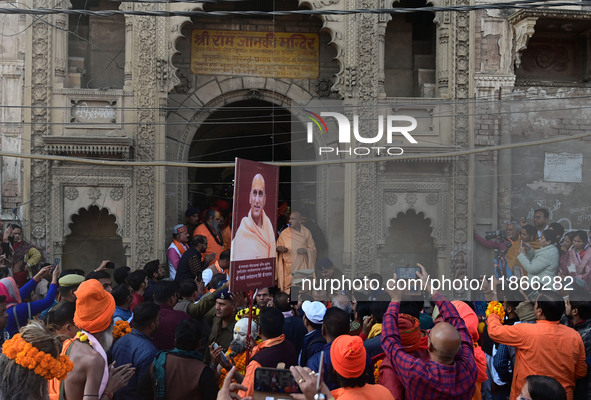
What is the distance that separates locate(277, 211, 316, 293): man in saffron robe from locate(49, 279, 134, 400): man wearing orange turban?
19.3 feet

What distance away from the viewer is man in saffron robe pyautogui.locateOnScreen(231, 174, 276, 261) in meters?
5.39

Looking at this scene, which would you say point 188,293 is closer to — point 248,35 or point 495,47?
point 248,35

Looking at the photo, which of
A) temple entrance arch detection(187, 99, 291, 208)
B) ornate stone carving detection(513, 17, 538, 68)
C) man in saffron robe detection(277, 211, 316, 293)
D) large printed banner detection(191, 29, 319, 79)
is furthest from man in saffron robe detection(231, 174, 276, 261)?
ornate stone carving detection(513, 17, 538, 68)

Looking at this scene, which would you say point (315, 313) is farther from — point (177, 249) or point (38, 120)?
point (38, 120)

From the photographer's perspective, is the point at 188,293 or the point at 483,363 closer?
the point at 483,363

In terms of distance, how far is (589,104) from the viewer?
12.8m

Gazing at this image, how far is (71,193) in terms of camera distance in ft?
38.3

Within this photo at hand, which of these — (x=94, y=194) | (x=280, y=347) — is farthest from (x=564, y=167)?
(x=280, y=347)

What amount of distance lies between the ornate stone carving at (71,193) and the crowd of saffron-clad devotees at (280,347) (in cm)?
490

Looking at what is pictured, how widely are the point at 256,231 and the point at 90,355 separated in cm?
206

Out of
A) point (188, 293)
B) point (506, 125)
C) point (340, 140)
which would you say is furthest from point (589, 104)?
point (188, 293)

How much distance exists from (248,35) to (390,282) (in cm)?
979

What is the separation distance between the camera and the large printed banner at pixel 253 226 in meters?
5.29

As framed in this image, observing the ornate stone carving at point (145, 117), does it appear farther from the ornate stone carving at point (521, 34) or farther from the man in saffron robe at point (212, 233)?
the ornate stone carving at point (521, 34)
